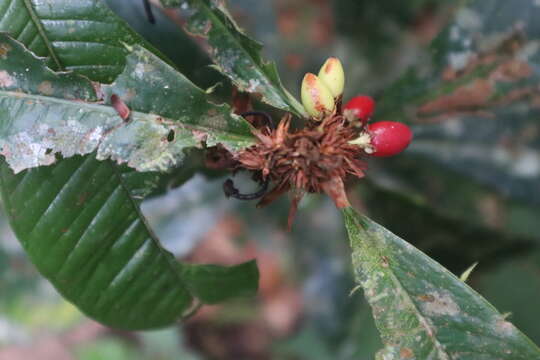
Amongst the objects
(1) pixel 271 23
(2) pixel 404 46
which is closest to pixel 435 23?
(2) pixel 404 46

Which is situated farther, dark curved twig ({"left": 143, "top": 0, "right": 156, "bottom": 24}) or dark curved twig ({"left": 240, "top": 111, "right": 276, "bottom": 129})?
dark curved twig ({"left": 143, "top": 0, "right": 156, "bottom": 24})

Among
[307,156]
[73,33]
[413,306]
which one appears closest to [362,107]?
[307,156]

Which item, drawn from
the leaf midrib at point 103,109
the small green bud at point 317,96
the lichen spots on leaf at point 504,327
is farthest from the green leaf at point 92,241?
the lichen spots on leaf at point 504,327

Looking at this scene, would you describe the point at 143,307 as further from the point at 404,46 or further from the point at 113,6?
the point at 404,46

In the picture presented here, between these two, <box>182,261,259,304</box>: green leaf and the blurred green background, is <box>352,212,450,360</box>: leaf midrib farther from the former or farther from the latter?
the blurred green background

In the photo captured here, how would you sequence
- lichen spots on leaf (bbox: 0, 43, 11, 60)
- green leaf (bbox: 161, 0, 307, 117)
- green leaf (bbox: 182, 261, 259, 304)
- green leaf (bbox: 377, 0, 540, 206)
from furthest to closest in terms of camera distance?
green leaf (bbox: 377, 0, 540, 206) < green leaf (bbox: 182, 261, 259, 304) < green leaf (bbox: 161, 0, 307, 117) < lichen spots on leaf (bbox: 0, 43, 11, 60)

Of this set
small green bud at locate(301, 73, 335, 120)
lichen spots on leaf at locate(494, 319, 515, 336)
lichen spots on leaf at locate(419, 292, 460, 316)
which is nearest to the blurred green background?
small green bud at locate(301, 73, 335, 120)

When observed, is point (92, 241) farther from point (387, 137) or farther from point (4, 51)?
point (387, 137)

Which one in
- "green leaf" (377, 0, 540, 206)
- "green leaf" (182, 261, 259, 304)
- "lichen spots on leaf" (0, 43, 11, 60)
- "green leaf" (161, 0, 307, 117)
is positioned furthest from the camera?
"green leaf" (377, 0, 540, 206)
